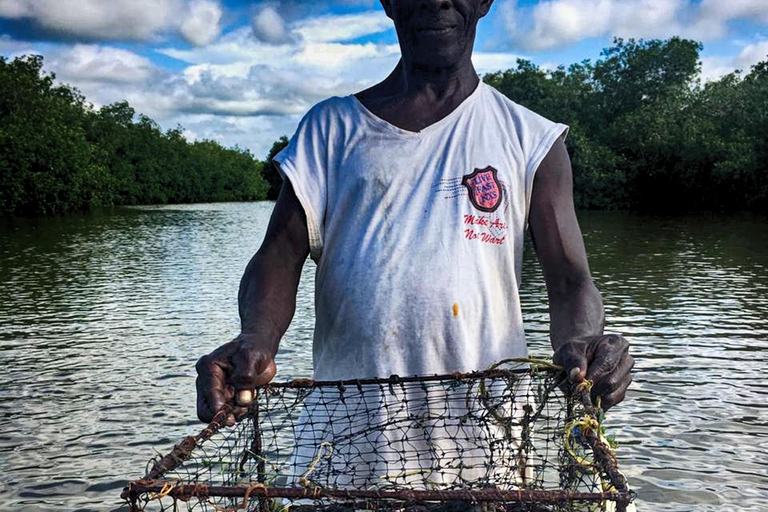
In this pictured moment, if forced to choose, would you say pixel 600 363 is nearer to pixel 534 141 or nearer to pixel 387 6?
pixel 534 141

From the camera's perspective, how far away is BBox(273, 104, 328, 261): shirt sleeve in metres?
2.32

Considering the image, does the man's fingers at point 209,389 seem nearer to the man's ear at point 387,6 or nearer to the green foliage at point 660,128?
the man's ear at point 387,6

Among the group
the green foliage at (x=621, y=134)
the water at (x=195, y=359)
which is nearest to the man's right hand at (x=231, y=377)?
the water at (x=195, y=359)

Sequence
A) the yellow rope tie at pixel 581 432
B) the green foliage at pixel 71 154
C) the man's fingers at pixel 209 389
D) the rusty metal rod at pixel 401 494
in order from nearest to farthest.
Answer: the rusty metal rod at pixel 401 494 < the yellow rope tie at pixel 581 432 < the man's fingers at pixel 209 389 < the green foliage at pixel 71 154

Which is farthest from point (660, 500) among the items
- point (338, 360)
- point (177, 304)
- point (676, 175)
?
point (676, 175)

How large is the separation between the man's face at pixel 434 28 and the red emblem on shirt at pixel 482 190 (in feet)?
1.21

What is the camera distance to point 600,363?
204 cm

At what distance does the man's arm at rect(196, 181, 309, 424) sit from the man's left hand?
72 centimetres

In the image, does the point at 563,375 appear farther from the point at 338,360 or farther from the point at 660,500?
the point at 660,500

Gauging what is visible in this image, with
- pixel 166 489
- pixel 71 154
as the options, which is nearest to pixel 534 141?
pixel 166 489

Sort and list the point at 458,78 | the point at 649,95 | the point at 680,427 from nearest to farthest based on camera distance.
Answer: the point at 458,78 → the point at 680,427 → the point at 649,95

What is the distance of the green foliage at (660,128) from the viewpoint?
44375 millimetres

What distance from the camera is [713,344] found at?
11656 millimetres

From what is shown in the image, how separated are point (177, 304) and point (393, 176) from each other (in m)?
14.2
